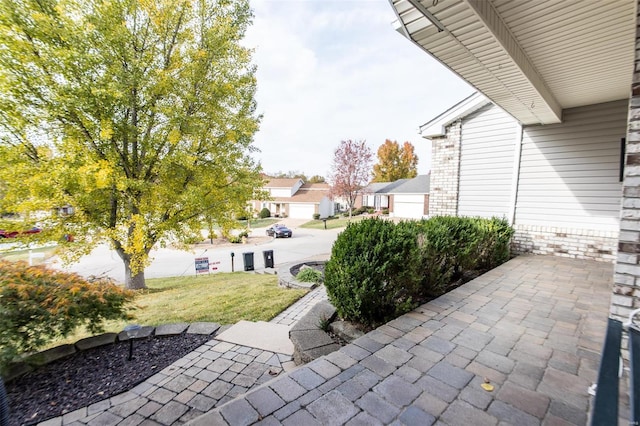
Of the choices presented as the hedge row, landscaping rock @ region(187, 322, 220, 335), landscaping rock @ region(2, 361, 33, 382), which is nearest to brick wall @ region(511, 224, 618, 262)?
the hedge row

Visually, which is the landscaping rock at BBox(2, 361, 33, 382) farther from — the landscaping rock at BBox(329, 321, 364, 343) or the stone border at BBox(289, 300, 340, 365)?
the landscaping rock at BBox(329, 321, 364, 343)

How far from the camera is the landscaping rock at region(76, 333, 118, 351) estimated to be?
3.61 m

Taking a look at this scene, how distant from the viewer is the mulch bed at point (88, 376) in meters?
2.63

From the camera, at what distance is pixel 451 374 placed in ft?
7.04

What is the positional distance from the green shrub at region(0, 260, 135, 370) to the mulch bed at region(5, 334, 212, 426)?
363 millimetres

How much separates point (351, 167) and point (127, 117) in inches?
879

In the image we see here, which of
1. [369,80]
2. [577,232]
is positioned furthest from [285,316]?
[369,80]

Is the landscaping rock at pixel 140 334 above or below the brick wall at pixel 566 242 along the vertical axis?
below

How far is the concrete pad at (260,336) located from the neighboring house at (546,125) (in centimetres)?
327

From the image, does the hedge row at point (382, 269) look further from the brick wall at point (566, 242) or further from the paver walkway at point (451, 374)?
the brick wall at point (566, 242)

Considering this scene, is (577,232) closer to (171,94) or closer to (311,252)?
(171,94)

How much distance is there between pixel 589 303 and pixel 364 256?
3393mm

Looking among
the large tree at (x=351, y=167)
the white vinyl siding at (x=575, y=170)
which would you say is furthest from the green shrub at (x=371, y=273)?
the large tree at (x=351, y=167)

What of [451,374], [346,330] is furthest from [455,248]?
[451,374]
